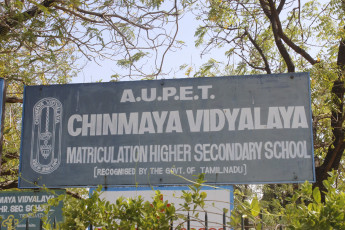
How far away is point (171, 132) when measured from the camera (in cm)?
399

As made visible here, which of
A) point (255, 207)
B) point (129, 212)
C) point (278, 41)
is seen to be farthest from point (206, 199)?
point (278, 41)

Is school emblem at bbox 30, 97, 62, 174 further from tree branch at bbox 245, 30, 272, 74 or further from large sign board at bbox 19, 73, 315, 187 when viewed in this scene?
tree branch at bbox 245, 30, 272, 74

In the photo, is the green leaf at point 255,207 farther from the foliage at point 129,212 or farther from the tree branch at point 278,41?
the tree branch at point 278,41

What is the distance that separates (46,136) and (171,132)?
46.6 inches

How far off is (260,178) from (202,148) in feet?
1.84

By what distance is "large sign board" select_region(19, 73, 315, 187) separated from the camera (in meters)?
3.84

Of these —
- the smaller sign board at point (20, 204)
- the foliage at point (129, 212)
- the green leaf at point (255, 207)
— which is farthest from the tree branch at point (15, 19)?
the green leaf at point (255, 207)

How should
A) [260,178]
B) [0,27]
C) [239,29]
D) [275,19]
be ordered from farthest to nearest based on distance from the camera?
[239,29] < [275,19] < [0,27] < [260,178]

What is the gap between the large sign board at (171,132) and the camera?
3837mm

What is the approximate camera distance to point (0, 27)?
677 cm

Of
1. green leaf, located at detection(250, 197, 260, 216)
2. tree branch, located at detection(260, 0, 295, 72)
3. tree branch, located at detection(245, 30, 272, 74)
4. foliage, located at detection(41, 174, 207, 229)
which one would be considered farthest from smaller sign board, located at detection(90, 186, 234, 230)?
tree branch, located at detection(245, 30, 272, 74)

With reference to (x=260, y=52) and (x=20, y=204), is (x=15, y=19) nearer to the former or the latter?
(x=20, y=204)

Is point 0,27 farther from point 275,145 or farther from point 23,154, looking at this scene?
point 275,145

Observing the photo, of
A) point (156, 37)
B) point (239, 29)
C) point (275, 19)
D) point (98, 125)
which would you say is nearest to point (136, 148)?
point (98, 125)
